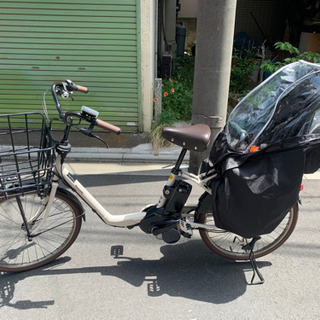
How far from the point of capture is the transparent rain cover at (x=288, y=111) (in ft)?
6.28

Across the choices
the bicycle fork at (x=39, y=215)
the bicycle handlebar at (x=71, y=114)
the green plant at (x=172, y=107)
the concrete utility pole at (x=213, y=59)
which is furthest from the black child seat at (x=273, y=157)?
the green plant at (x=172, y=107)

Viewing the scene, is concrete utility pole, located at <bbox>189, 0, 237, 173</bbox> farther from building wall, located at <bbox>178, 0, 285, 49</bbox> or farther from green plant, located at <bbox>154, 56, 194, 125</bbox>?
building wall, located at <bbox>178, 0, 285, 49</bbox>

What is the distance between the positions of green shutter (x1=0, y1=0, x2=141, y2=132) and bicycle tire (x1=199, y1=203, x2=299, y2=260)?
119 inches

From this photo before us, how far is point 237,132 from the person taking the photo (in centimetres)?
217

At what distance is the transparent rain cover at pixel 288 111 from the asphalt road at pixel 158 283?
1.13 m

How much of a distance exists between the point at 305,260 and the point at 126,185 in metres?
2.14

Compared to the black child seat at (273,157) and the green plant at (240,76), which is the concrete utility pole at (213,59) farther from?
the green plant at (240,76)

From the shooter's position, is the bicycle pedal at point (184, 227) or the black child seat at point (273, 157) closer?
the black child seat at point (273, 157)

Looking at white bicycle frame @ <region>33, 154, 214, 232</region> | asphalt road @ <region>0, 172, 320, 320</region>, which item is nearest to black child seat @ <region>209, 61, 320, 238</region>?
white bicycle frame @ <region>33, 154, 214, 232</region>

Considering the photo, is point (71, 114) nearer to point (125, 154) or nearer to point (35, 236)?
point (35, 236)

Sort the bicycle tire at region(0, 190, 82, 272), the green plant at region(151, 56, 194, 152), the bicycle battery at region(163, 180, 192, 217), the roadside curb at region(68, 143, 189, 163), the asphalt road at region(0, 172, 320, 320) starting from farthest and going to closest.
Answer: the green plant at region(151, 56, 194, 152) < the roadside curb at region(68, 143, 189, 163) < the bicycle tire at region(0, 190, 82, 272) < the bicycle battery at region(163, 180, 192, 217) < the asphalt road at region(0, 172, 320, 320)

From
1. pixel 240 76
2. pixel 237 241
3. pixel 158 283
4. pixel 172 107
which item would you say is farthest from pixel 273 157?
pixel 240 76

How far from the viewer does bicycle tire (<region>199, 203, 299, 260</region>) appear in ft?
8.00

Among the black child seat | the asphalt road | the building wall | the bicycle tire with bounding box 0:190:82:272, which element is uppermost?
the building wall
